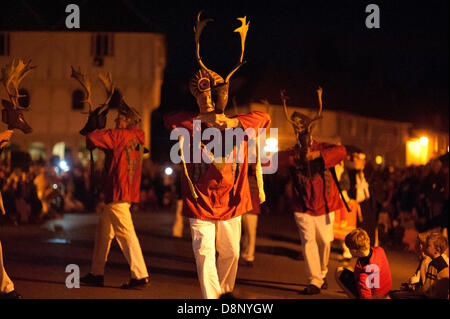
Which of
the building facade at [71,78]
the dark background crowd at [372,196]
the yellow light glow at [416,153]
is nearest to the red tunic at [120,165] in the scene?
the dark background crowd at [372,196]

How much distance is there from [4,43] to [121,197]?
3158cm

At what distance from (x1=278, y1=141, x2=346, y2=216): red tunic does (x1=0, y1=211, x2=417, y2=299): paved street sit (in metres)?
1.04

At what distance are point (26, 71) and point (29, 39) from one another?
31.4m

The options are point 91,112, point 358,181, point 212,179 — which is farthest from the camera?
point 358,181

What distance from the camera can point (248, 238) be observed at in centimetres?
1096

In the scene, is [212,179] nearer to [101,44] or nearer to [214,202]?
[214,202]

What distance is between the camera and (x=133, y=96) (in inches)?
1506

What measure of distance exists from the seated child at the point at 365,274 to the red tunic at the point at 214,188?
1091mm

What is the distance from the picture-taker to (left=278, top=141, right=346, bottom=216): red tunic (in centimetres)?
841

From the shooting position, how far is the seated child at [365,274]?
5.92 m

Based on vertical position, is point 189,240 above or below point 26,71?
below

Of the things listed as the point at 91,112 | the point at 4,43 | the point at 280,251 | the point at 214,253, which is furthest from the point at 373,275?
the point at 4,43

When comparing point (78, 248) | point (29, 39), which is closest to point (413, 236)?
point (78, 248)
